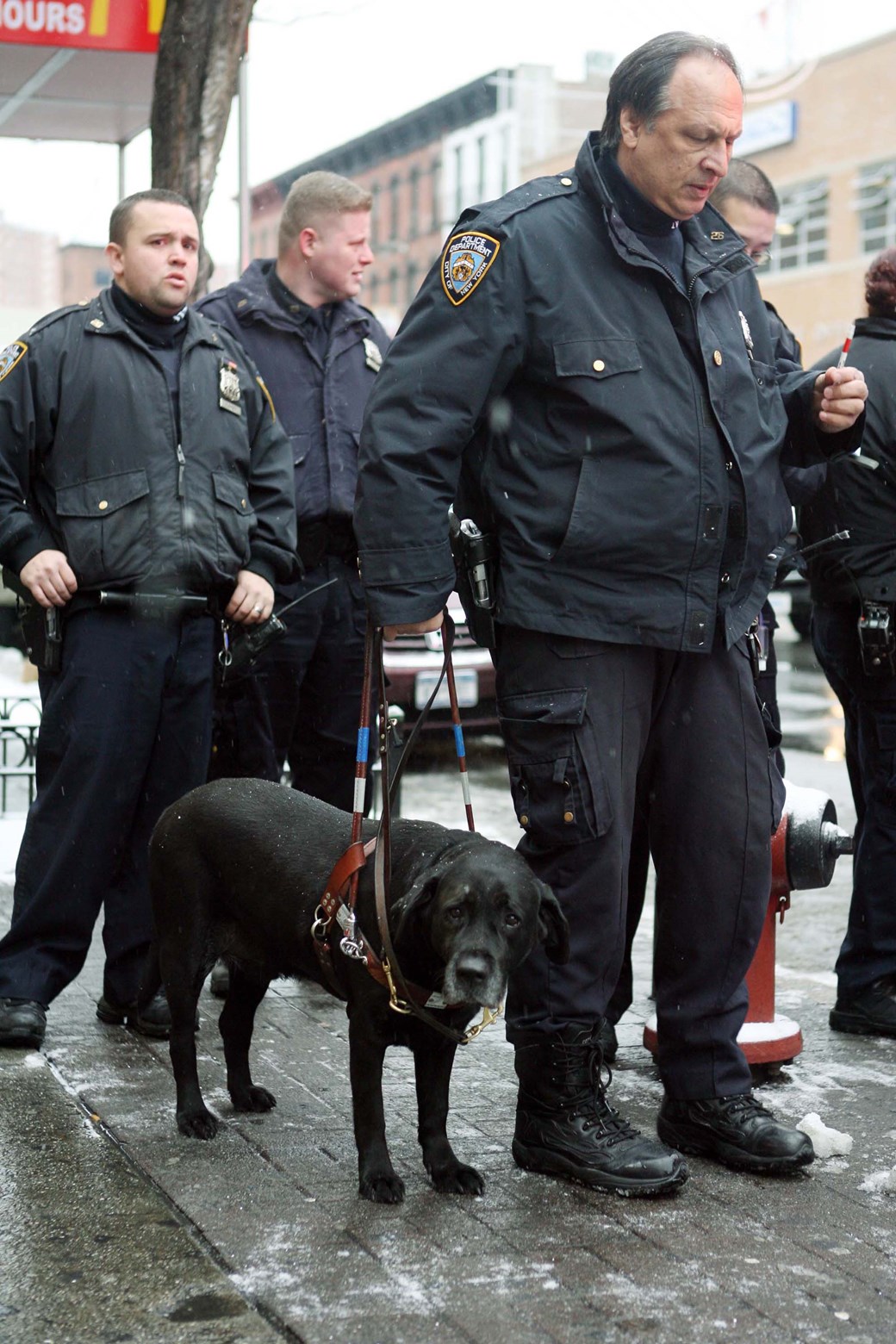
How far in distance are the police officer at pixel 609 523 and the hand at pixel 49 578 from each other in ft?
4.01

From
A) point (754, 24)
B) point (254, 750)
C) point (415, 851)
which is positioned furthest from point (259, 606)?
point (754, 24)

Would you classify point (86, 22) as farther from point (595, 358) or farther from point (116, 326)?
point (595, 358)

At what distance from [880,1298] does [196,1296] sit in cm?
117

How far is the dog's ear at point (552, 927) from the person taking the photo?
3240mm

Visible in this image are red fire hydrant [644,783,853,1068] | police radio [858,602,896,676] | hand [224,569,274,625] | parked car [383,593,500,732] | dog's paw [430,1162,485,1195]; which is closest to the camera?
dog's paw [430,1162,485,1195]

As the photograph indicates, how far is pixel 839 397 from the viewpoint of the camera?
3.67 metres

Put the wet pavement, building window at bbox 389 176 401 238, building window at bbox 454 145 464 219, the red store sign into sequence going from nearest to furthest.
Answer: the wet pavement
the red store sign
building window at bbox 454 145 464 219
building window at bbox 389 176 401 238

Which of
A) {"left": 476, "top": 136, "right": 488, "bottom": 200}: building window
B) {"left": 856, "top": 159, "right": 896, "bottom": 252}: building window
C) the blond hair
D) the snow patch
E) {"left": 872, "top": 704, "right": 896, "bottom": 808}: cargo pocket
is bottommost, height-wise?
the snow patch

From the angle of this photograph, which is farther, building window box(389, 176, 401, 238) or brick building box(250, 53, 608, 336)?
building window box(389, 176, 401, 238)

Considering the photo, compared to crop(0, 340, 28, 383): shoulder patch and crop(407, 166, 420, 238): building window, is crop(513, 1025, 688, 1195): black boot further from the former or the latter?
crop(407, 166, 420, 238): building window

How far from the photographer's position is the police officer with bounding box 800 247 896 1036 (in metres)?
4.74

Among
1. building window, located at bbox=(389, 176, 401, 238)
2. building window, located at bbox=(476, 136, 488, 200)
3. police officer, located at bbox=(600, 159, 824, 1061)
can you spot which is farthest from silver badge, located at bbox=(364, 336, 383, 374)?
building window, located at bbox=(389, 176, 401, 238)

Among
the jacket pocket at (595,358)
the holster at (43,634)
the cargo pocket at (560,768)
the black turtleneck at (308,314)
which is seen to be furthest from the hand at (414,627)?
the black turtleneck at (308,314)

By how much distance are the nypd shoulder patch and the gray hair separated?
40cm
